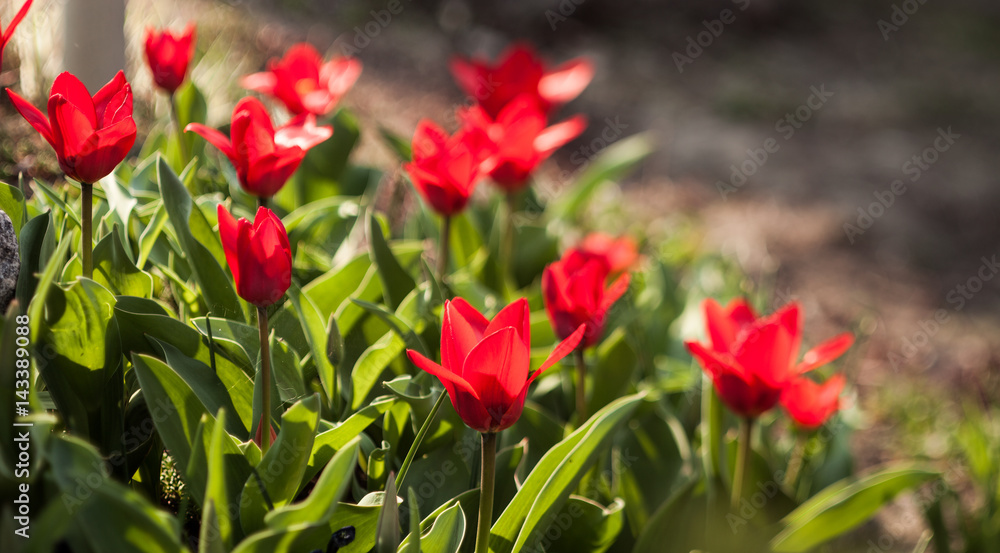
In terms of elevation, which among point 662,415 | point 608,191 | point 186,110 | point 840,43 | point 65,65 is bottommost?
point 840,43

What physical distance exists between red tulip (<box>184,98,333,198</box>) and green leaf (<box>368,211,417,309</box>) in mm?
181

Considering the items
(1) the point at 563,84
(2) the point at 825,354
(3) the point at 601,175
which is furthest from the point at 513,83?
(2) the point at 825,354

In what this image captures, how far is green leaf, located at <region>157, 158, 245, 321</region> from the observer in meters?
1.00

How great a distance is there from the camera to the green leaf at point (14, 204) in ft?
3.29

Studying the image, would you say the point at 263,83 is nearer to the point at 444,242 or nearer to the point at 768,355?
the point at 444,242

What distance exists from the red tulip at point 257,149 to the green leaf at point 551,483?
51 centimetres

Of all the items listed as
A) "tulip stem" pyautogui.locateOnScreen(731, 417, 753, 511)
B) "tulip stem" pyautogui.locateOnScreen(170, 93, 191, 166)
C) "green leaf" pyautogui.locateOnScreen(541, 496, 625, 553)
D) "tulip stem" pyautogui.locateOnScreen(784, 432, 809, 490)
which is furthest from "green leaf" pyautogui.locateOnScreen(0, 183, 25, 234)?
"tulip stem" pyautogui.locateOnScreen(784, 432, 809, 490)

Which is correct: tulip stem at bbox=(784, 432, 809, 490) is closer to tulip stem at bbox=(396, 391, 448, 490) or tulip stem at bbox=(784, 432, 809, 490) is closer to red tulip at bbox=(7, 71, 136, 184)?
tulip stem at bbox=(396, 391, 448, 490)

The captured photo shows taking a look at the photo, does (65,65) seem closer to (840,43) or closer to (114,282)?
(114,282)

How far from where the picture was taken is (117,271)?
0.98 m

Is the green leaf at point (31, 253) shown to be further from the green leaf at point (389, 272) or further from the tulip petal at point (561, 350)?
the tulip petal at point (561, 350)

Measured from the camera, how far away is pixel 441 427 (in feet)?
3.39

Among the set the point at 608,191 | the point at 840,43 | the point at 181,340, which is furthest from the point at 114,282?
the point at 840,43

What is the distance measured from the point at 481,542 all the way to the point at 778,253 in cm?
311
